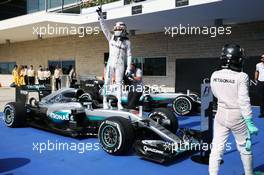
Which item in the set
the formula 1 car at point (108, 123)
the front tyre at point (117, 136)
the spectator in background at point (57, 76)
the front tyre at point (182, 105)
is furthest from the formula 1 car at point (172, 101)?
the spectator in background at point (57, 76)

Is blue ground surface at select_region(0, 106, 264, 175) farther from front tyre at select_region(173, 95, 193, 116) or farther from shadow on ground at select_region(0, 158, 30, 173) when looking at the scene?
front tyre at select_region(173, 95, 193, 116)

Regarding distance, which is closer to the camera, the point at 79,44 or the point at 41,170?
the point at 41,170

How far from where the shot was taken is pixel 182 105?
29.1 ft

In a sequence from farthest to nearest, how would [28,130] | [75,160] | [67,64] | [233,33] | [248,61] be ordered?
[67,64], [233,33], [248,61], [28,130], [75,160]

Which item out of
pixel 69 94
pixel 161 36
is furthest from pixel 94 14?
pixel 69 94

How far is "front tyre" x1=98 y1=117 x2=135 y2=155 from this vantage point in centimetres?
475

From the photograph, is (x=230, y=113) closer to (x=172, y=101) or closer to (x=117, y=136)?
(x=117, y=136)

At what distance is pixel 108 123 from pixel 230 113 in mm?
2132

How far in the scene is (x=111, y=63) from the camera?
6.23 m

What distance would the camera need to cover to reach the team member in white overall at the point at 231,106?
3.34 m

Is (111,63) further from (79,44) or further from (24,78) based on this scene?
(24,78)

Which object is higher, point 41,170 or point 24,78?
point 24,78

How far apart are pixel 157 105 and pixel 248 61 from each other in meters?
3.72

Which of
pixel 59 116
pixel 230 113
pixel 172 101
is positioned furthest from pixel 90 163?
pixel 172 101
